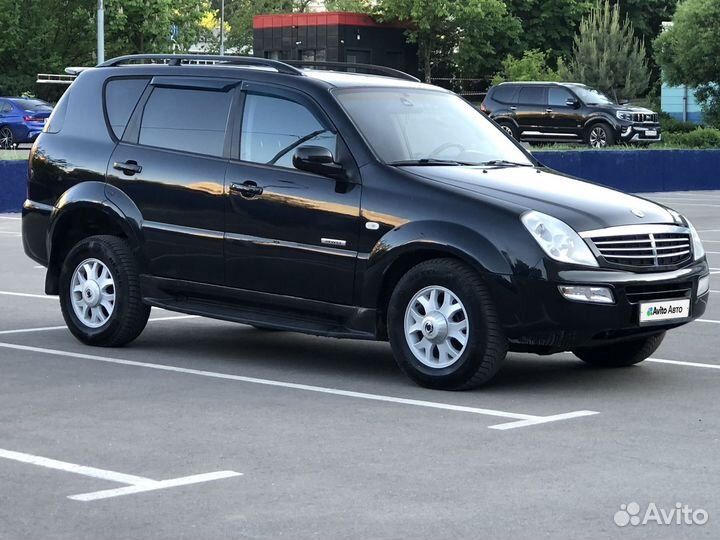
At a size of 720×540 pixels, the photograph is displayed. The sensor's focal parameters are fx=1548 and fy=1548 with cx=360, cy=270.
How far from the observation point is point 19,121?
44.0 meters

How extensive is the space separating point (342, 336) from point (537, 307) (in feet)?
4.12

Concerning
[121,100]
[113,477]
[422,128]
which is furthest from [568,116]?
[113,477]

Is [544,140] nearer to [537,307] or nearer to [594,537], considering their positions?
[537,307]

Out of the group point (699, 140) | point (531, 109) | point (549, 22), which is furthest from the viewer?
point (549, 22)

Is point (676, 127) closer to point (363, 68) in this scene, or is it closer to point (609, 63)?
point (609, 63)

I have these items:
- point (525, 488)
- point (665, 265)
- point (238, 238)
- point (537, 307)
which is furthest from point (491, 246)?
point (525, 488)

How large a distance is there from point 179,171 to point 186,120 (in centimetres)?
42

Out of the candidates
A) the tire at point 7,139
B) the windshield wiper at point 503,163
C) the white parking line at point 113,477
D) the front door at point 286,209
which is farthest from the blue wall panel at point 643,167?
the white parking line at point 113,477

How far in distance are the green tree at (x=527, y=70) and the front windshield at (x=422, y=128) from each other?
2277 inches

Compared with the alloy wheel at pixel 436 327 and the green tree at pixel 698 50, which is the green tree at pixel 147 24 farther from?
the alloy wheel at pixel 436 327

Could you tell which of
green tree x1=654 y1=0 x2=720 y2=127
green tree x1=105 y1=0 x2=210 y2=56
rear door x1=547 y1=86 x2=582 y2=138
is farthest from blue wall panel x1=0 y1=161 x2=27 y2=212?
green tree x1=105 y1=0 x2=210 y2=56

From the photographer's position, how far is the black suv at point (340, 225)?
8.50 meters

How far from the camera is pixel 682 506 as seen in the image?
19.3 feet

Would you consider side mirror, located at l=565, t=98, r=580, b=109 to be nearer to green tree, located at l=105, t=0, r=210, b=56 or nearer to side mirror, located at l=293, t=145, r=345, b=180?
green tree, located at l=105, t=0, r=210, b=56
